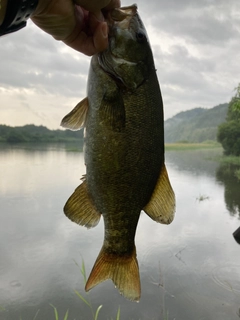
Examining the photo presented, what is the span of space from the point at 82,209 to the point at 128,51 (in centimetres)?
103

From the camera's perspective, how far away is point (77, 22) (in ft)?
7.39

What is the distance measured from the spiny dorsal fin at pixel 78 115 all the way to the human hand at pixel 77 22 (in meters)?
0.38

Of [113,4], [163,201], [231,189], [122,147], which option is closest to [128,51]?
[113,4]

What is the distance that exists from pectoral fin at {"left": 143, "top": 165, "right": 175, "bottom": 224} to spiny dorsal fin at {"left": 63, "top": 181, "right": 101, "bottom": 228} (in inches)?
14.5

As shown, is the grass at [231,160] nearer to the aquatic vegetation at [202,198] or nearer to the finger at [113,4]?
the aquatic vegetation at [202,198]

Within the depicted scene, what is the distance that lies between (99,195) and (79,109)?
540 millimetres

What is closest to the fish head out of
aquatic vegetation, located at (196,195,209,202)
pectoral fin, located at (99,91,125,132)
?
pectoral fin, located at (99,91,125,132)

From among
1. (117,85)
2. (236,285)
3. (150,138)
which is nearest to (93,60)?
(117,85)

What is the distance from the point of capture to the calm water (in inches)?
304

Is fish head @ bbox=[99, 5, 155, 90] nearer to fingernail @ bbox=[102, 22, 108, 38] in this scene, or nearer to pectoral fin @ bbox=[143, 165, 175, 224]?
fingernail @ bbox=[102, 22, 108, 38]

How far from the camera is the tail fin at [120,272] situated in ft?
6.79

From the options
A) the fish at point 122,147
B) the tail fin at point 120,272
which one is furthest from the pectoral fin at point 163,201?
the tail fin at point 120,272

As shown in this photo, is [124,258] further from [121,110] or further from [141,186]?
[121,110]

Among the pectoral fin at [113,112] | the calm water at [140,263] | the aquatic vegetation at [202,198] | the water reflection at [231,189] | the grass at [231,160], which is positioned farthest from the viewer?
the grass at [231,160]
